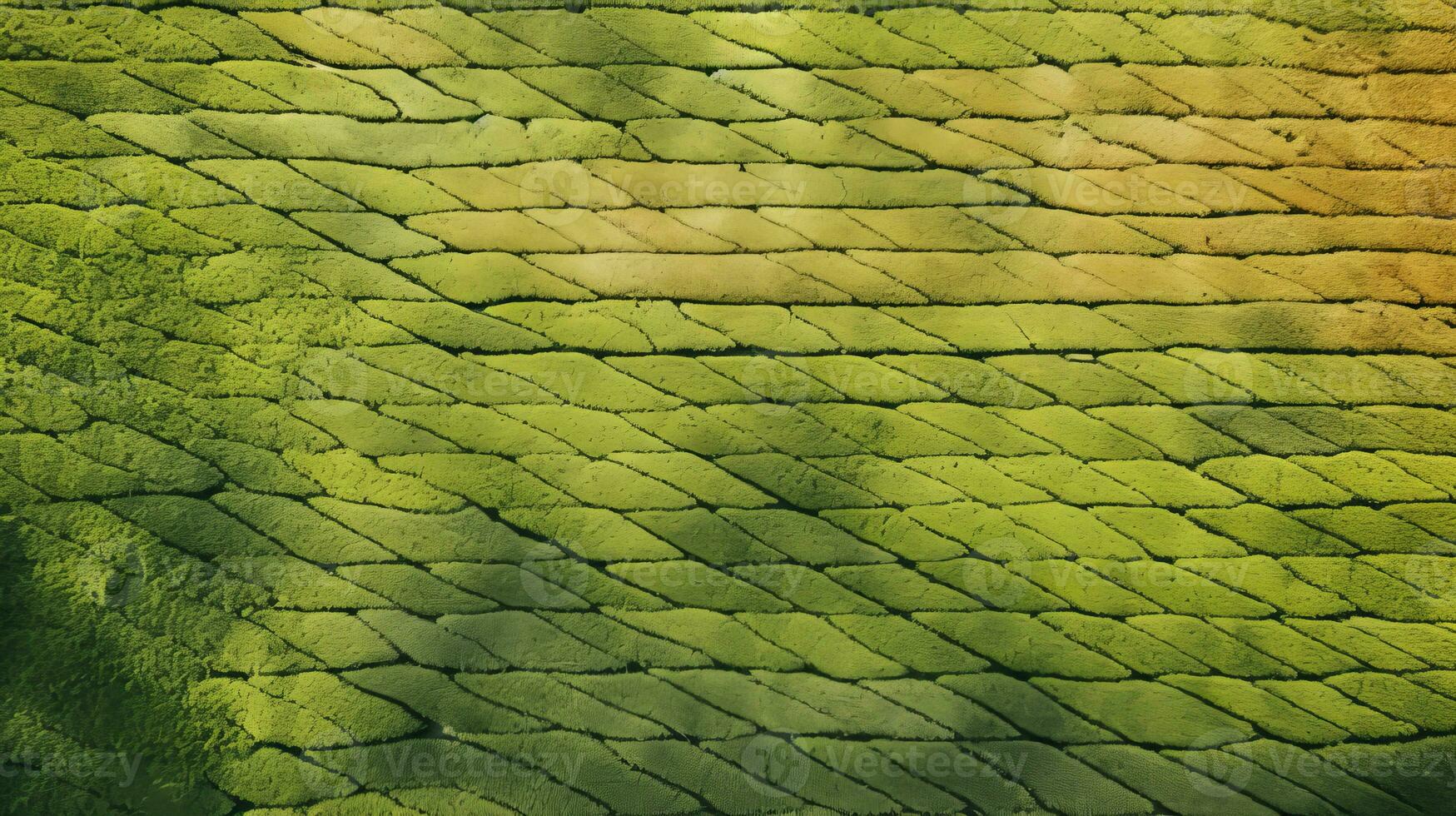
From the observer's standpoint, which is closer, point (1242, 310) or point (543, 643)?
point (543, 643)

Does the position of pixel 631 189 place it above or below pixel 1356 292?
below

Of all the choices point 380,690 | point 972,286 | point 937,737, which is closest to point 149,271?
point 380,690

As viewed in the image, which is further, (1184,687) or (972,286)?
(972,286)

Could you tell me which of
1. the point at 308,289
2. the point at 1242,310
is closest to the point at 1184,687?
the point at 1242,310

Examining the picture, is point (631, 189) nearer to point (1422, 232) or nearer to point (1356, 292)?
point (1356, 292)

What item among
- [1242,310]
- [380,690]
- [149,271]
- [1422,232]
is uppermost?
[1422,232]

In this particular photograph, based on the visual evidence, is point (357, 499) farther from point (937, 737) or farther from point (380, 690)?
point (937, 737)
